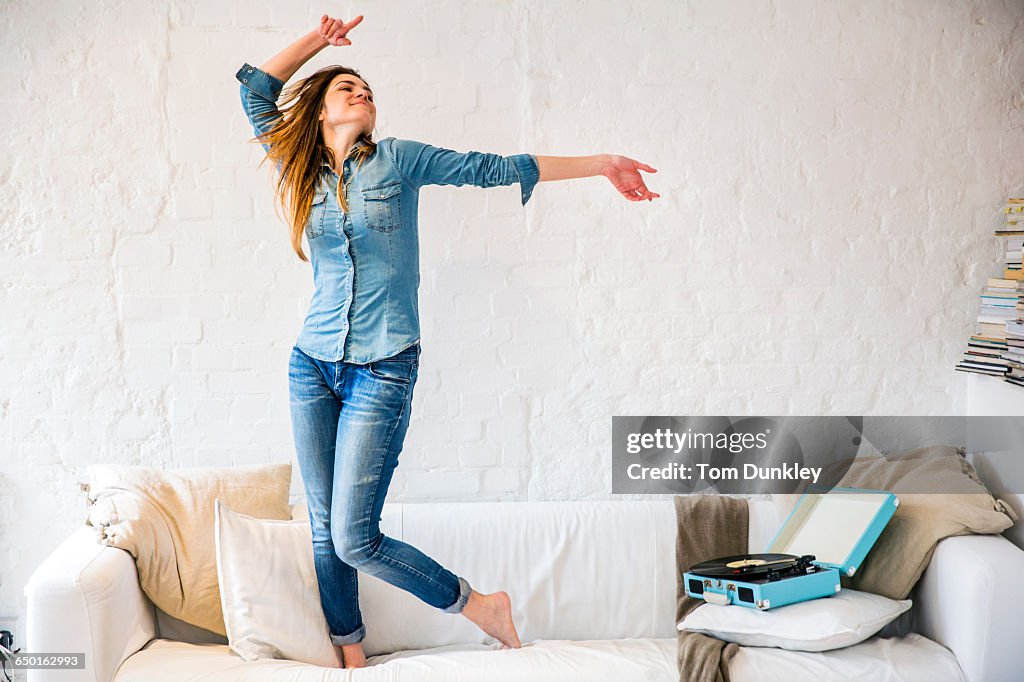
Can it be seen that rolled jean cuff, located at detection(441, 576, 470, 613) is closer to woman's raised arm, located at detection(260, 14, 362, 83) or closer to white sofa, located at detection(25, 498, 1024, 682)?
white sofa, located at detection(25, 498, 1024, 682)

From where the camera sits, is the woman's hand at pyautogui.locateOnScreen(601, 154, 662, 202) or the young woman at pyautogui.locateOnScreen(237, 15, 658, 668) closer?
the young woman at pyautogui.locateOnScreen(237, 15, 658, 668)

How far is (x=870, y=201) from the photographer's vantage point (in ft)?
9.66

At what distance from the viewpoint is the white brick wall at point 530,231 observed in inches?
109

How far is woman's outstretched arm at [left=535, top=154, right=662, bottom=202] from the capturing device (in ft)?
8.14

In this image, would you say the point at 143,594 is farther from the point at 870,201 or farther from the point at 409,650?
the point at 870,201

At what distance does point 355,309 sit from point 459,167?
493 millimetres

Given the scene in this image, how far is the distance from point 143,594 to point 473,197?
1.54 meters

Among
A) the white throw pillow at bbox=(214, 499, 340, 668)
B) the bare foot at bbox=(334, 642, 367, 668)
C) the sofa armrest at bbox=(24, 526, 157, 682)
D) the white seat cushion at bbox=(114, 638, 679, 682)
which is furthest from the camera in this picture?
the bare foot at bbox=(334, 642, 367, 668)

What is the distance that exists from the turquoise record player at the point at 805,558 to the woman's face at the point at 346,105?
5.37ft

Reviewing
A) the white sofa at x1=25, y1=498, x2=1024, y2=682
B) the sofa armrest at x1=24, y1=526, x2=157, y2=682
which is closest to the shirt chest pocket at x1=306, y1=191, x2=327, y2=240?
the white sofa at x1=25, y1=498, x2=1024, y2=682

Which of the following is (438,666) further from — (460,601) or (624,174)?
(624,174)

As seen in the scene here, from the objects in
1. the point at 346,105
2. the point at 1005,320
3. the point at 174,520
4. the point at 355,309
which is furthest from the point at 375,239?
the point at 1005,320

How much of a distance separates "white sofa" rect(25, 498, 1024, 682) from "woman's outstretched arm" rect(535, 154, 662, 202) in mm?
1012

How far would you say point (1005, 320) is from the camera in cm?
282
